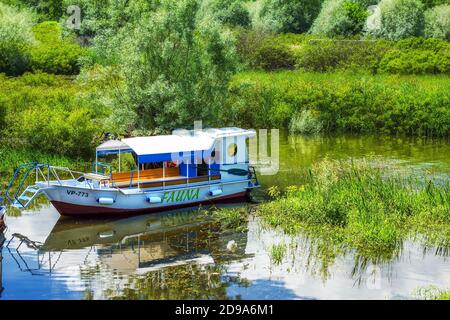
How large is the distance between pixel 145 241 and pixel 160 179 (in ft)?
14.0

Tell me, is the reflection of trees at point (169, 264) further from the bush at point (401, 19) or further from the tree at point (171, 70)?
the bush at point (401, 19)

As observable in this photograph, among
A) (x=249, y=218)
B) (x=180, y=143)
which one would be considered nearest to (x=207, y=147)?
(x=180, y=143)

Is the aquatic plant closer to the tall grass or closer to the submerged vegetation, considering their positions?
the submerged vegetation

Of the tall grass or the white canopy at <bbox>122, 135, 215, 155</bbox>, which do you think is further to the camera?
the tall grass

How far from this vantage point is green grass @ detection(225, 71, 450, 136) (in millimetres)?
41938

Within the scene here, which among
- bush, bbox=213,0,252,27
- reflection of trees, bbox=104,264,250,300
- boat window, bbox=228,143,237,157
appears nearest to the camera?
reflection of trees, bbox=104,264,250,300

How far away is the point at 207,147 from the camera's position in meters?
28.8

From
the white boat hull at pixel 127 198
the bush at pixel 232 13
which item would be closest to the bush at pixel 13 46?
the bush at pixel 232 13

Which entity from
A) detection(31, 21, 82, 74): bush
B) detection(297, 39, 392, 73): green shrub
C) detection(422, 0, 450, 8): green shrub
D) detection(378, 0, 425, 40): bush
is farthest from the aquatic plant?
detection(422, 0, 450, 8): green shrub

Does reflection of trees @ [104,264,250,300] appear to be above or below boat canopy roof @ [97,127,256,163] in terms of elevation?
below

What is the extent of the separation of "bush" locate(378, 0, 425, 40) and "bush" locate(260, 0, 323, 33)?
9524 mm

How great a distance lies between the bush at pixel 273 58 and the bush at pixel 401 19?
9.26 m

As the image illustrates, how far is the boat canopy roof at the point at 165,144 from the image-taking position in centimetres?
2792

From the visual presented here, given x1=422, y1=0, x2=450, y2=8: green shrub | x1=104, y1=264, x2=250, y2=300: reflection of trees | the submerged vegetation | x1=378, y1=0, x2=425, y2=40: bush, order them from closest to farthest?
the submerged vegetation
x1=104, y1=264, x2=250, y2=300: reflection of trees
x1=378, y1=0, x2=425, y2=40: bush
x1=422, y1=0, x2=450, y2=8: green shrub
